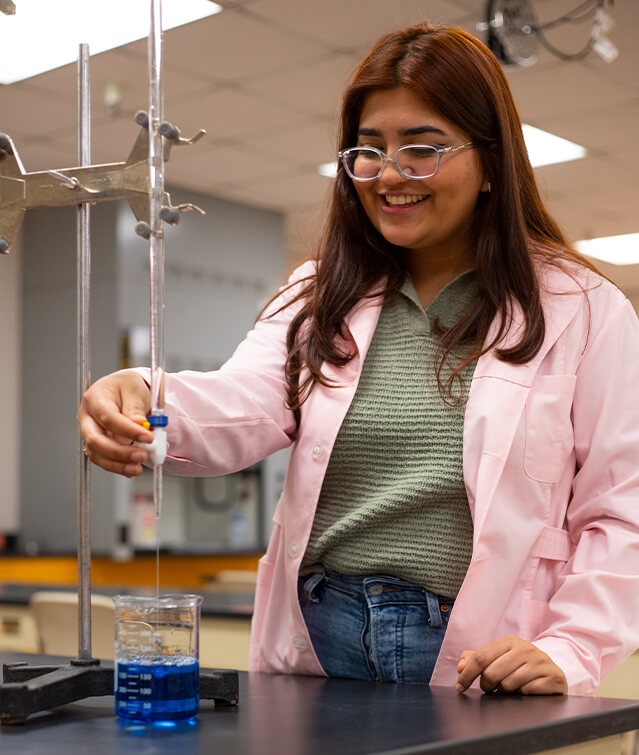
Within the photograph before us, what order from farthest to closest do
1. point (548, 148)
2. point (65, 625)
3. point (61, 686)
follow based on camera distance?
point (548, 148) → point (65, 625) → point (61, 686)

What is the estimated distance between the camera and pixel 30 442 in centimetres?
689

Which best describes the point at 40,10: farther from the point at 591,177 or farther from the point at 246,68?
the point at 591,177

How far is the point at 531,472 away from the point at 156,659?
52 cm

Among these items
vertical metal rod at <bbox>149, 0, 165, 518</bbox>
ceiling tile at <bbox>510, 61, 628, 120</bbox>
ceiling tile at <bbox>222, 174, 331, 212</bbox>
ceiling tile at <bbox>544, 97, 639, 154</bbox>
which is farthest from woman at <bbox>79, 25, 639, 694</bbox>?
ceiling tile at <bbox>222, 174, 331, 212</bbox>

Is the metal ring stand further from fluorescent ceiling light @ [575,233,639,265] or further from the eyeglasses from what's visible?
fluorescent ceiling light @ [575,233,639,265]

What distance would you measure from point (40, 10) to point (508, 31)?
1.77 metres

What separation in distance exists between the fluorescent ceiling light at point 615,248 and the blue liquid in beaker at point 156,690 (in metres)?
7.55

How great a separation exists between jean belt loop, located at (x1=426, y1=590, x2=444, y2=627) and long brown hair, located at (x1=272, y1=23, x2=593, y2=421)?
255 mm

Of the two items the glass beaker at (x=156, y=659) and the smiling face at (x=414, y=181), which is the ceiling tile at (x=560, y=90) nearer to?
the smiling face at (x=414, y=181)

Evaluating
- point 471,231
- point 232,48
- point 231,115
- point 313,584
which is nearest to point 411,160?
point 471,231

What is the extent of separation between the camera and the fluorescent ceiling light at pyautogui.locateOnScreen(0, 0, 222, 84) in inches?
164

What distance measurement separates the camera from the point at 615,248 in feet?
28.7

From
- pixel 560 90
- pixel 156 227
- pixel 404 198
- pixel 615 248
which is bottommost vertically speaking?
pixel 156 227

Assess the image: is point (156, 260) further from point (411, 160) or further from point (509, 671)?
point (509, 671)
